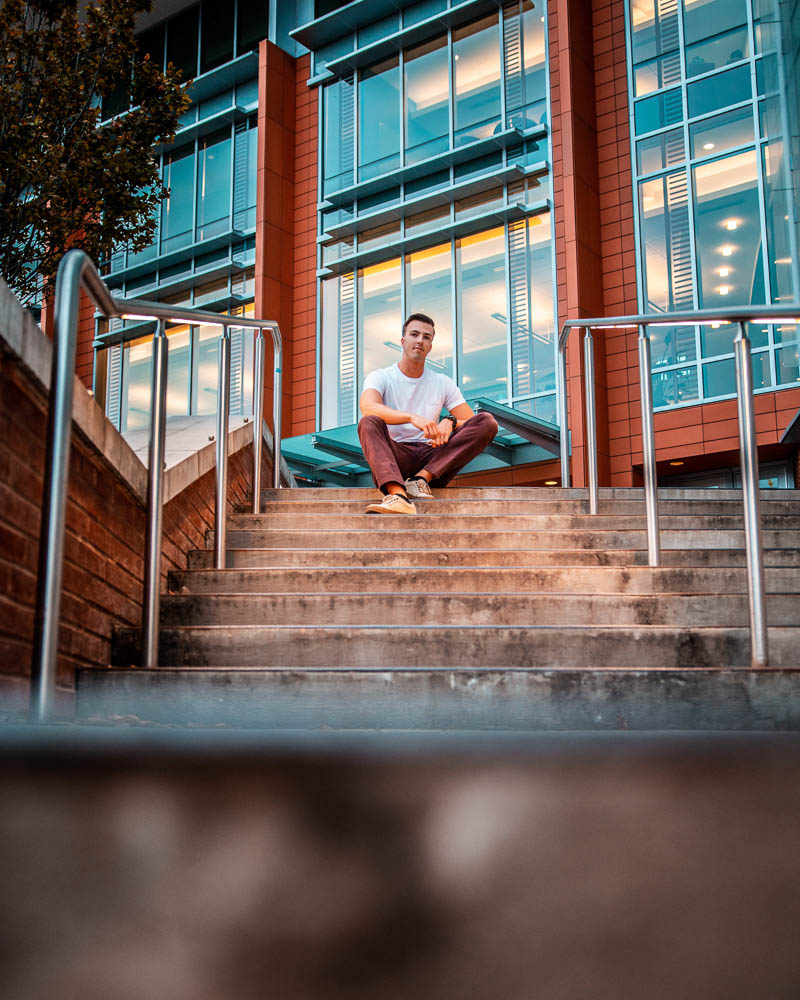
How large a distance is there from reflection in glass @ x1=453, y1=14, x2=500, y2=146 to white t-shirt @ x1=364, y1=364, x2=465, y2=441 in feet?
31.4

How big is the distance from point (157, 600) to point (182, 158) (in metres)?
16.8

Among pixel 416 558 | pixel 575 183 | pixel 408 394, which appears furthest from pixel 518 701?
pixel 575 183

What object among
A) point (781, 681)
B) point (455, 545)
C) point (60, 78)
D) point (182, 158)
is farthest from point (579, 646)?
point (182, 158)

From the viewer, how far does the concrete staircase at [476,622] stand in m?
2.02

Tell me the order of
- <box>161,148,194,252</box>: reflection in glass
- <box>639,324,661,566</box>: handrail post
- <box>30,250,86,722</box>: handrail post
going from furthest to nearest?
<box>161,148,194,252</box>: reflection in glass, <box>639,324,661,566</box>: handrail post, <box>30,250,86,722</box>: handrail post

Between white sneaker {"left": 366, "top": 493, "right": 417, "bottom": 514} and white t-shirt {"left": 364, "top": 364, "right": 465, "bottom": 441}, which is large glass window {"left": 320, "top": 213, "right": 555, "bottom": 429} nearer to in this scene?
white t-shirt {"left": 364, "top": 364, "right": 465, "bottom": 441}

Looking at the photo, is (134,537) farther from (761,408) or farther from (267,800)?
(761,408)

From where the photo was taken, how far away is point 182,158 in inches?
690

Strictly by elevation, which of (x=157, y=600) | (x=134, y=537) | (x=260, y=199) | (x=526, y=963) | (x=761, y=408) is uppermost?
(x=260, y=199)

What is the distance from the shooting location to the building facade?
1188cm

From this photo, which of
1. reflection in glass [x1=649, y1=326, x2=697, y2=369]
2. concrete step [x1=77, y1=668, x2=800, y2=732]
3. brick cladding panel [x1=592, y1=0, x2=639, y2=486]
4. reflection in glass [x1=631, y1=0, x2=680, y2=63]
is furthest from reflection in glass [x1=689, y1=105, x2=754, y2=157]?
concrete step [x1=77, y1=668, x2=800, y2=732]

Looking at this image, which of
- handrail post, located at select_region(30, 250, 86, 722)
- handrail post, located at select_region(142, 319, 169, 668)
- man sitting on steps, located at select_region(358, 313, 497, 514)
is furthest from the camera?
man sitting on steps, located at select_region(358, 313, 497, 514)

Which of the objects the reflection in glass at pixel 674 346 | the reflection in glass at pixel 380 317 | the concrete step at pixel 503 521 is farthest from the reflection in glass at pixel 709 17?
the concrete step at pixel 503 521

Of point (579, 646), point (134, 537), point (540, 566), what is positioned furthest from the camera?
point (540, 566)
